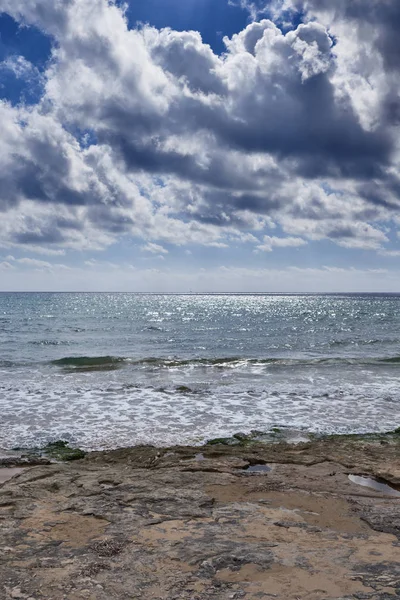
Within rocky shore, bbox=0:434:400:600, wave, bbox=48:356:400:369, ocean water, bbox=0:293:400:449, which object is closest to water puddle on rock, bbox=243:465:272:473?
rocky shore, bbox=0:434:400:600

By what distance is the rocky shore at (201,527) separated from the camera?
14.6ft

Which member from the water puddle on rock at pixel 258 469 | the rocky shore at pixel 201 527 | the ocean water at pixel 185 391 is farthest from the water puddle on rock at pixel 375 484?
the ocean water at pixel 185 391

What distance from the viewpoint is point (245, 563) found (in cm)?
487

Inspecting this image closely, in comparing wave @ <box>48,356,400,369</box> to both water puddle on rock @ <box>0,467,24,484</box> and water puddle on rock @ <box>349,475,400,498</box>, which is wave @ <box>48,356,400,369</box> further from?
water puddle on rock @ <box>349,475,400,498</box>

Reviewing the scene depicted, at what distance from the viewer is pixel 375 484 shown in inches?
315

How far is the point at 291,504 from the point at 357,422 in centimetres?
710

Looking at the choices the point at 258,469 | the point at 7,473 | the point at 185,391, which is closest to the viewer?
the point at 7,473

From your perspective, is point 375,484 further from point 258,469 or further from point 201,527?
point 201,527

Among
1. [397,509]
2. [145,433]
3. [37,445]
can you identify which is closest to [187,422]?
[145,433]

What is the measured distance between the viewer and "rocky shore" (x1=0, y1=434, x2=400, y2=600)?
4453 mm

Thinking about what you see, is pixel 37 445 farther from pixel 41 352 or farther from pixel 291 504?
pixel 41 352

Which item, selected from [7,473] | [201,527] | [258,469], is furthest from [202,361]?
[201,527]

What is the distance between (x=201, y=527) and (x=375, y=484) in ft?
12.4

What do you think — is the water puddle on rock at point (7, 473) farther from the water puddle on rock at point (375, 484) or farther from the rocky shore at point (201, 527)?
the water puddle on rock at point (375, 484)
